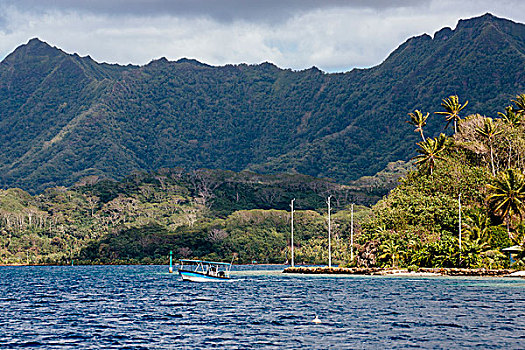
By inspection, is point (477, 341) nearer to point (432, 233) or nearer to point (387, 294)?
point (387, 294)

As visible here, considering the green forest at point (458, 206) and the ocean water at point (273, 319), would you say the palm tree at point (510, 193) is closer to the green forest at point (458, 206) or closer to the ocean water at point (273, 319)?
the green forest at point (458, 206)

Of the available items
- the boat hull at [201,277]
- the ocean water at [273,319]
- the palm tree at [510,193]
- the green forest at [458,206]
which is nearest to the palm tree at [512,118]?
the green forest at [458,206]

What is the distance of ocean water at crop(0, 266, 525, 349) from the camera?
4384 centimetres

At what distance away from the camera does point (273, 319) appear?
5594cm

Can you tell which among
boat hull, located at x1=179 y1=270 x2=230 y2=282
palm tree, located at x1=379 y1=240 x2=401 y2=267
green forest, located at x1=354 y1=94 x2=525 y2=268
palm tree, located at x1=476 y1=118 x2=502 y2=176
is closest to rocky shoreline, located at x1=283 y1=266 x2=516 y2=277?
palm tree, located at x1=379 y1=240 x2=401 y2=267

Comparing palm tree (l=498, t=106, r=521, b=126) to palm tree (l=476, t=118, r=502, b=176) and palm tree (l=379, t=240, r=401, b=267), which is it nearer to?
palm tree (l=476, t=118, r=502, b=176)

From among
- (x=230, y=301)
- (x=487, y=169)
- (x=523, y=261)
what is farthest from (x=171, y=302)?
(x=487, y=169)

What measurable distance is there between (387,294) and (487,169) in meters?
63.2

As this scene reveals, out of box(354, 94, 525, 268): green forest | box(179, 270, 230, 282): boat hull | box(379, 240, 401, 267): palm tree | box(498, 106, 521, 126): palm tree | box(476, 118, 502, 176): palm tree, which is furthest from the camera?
box(498, 106, 521, 126): palm tree

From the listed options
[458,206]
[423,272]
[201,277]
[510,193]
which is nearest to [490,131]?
[458,206]

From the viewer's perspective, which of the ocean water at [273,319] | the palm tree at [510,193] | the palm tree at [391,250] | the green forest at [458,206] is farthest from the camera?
the palm tree at [391,250]

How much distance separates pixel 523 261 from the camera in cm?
10900

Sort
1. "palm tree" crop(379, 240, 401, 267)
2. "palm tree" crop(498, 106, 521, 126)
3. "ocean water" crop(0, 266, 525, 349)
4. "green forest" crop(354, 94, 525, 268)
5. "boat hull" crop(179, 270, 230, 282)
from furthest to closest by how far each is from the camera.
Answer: "palm tree" crop(498, 106, 521, 126) → "palm tree" crop(379, 240, 401, 267) → "green forest" crop(354, 94, 525, 268) → "boat hull" crop(179, 270, 230, 282) → "ocean water" crop(0, 266, 525, 349)

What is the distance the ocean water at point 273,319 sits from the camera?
43.8m
